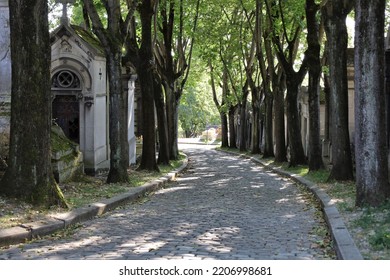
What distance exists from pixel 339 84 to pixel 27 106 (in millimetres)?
7709

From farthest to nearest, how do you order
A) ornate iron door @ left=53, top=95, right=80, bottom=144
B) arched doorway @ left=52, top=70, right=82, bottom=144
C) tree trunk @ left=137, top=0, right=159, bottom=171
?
tree trunk @ left=137, top=0, right=159, bottom=171 < ornate iron door @ left=53, top=95, right=80, bottom=144 < arched doorway @ left=52, top=70, right=82, bottom=144

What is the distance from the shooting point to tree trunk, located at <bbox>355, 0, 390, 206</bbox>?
9.34 metres

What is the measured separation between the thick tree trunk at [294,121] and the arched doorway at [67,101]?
24.1 feet

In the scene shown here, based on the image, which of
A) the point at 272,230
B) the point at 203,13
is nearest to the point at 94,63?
the point at 272,230

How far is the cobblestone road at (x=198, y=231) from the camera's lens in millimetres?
7039

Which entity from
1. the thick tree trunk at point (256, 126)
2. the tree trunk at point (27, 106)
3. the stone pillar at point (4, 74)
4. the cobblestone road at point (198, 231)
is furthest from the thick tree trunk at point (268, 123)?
the tree trunk at point (27, 106)

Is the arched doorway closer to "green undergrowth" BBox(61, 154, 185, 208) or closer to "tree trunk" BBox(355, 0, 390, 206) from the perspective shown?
"green undergrowth" BBox(61, 154, 185, 208)

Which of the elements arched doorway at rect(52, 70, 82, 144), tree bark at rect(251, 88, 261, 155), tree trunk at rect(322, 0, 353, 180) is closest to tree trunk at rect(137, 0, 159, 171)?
arched doorway at rect(52, 70, 82, 144)

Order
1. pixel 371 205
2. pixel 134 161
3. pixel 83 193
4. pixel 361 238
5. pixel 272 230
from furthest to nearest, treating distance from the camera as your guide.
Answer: pixel 134 161
pixel 83 193
pixel 371 205
pixel 272 230
pixel 361 238

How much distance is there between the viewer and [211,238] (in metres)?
8.05

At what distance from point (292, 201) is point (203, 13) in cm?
1892

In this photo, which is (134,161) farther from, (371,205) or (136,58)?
(371,205)

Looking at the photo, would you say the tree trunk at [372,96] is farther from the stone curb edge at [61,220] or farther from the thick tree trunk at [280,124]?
the thick tree trunk at [280,124]

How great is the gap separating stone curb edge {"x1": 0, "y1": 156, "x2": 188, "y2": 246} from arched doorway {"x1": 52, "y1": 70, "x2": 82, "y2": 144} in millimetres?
4694
